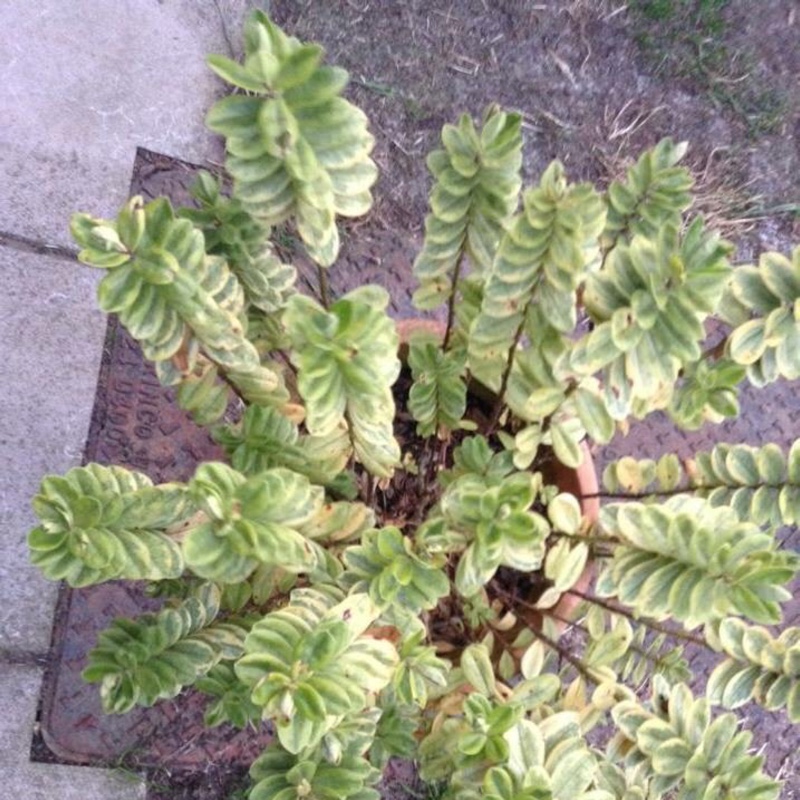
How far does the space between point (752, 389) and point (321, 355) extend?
1.39 metres

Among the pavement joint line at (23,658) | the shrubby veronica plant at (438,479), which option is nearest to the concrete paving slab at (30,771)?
the pavement joint line at (23,658)

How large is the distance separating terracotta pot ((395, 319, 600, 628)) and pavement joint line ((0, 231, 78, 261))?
77 cm

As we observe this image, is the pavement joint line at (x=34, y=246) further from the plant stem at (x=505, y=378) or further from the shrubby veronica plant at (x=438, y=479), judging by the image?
the plant stem at (x=505, y=378)

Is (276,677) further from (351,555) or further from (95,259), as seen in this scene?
(95,259)

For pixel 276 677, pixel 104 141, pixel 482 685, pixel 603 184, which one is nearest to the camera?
pixel 276 677

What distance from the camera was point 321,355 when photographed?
89 centimetres

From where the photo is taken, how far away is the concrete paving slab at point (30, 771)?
1.72 meters

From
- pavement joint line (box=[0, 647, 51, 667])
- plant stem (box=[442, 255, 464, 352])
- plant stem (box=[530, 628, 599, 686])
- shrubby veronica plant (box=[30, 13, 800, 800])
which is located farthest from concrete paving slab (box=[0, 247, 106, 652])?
plant stem (box=[530, 628, 599, 686])

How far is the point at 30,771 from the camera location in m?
1.72

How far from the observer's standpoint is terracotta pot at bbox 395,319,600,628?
56.6 inches

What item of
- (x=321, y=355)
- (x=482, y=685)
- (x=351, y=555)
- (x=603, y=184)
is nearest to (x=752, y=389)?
(x=603, y=184)

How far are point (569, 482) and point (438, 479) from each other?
0.25 m

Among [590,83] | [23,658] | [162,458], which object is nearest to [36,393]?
[162,458]

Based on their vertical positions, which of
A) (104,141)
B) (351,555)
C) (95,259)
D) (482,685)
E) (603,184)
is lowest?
(482,685)
